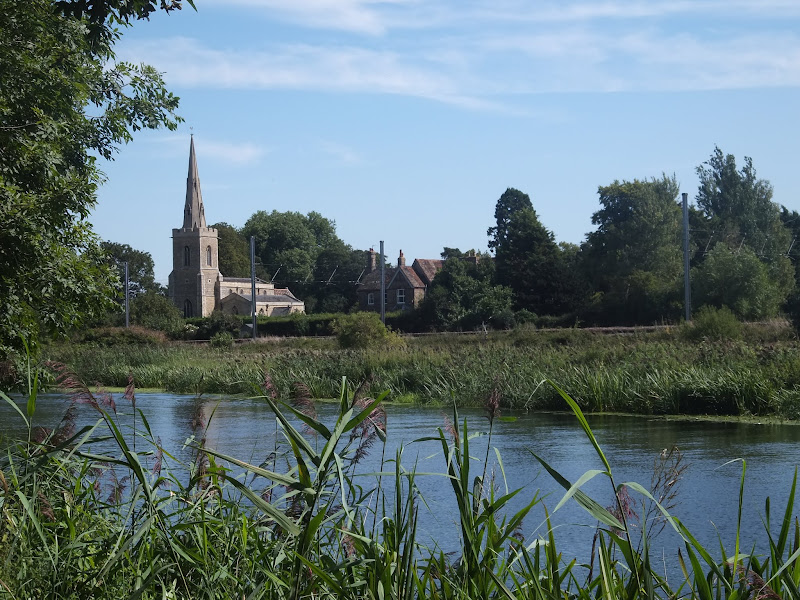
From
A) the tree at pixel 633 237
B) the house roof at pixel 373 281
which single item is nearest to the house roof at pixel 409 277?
the house roof at pixel 373 281

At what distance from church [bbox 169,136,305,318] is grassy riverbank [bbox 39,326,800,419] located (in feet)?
227

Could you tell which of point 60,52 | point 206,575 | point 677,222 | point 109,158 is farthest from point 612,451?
point 677,222

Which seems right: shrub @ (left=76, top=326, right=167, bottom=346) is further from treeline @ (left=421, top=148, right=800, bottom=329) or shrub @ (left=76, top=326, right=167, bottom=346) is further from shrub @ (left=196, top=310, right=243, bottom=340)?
treeline @ (left=421, top=148, right=800, bottom=329)

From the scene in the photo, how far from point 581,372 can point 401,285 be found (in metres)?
62.2

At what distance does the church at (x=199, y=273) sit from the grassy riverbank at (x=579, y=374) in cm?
6920

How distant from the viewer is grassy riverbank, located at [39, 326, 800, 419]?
697 inches

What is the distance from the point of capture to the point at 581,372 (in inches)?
797

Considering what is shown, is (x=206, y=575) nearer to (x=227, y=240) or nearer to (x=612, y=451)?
(x=612, y=451)

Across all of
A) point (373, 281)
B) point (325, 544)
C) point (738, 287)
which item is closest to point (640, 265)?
point (738, 287)

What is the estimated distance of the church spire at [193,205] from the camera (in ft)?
336

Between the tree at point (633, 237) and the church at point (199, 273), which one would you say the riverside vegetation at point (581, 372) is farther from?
the church at point (199, 273)

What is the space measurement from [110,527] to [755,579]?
2980 millimetres

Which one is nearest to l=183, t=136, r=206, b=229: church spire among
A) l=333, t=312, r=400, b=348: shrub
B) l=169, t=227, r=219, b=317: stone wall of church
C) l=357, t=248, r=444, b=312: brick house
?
l=169, t=227, r=219, b=317: stone wall of church

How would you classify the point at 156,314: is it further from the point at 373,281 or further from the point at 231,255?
the point at 231,255
